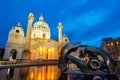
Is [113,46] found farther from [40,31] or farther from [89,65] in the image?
[89,65]

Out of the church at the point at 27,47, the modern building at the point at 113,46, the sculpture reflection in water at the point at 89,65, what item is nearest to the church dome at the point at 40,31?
the church at the point at 27,47

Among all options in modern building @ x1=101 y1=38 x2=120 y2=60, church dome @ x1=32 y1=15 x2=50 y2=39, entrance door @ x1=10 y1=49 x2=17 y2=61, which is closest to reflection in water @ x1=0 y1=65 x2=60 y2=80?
entrance door @ x1=10 y1=49 x2=17 y2=61

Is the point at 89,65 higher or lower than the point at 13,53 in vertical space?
lower

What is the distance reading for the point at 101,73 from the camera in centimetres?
736

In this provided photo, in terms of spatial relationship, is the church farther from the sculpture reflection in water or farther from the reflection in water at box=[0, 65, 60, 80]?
the sculpture reflection in water

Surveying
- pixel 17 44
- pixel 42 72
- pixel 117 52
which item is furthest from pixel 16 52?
pixel 117 52

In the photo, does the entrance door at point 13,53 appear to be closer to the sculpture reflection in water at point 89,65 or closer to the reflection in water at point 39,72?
the reflection in water at point 39,72

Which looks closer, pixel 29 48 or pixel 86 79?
pixel 86 79

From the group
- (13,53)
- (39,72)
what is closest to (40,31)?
(13,53)

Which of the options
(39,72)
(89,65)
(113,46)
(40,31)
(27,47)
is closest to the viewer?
(89,65)

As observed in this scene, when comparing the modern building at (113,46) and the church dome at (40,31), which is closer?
the church dome at (40,31)

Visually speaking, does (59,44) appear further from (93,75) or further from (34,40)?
(93,75)

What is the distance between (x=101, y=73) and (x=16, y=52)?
104 ft

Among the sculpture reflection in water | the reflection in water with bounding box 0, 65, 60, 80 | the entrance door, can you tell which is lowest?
the reflection in water with bounding box 0, 65, 60, 80
